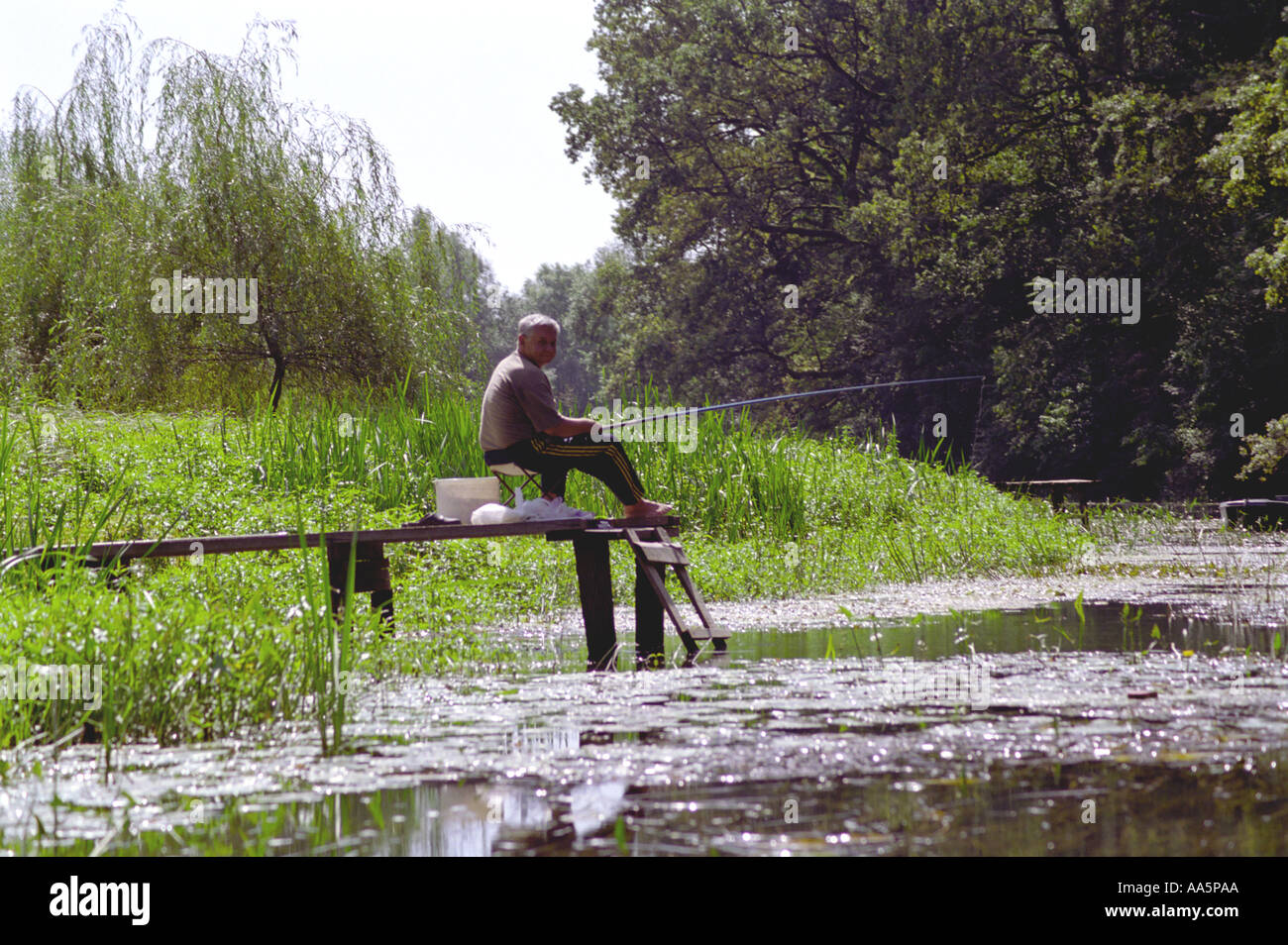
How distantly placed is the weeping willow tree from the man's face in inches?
479

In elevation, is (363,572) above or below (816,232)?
below

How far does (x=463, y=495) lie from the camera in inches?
333

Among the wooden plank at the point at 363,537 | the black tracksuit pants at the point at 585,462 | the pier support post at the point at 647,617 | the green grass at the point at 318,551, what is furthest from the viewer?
the black tracksuit pants at the point at 585,462

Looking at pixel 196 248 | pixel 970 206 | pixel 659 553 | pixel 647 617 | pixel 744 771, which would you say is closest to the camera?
pixel 744 771

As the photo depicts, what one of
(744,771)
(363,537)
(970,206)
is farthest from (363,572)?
(970,206)

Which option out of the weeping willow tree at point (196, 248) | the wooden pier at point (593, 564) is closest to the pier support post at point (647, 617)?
the wooden pier at point (593, 564)

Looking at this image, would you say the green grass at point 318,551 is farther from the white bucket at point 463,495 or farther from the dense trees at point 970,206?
the dense trees at point 970,206

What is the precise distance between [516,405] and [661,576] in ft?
4.52

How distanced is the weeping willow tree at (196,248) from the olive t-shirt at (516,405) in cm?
1209

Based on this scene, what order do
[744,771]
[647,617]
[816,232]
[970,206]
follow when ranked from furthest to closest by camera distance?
[816,232] < [970,206] < [647,617] < [744,771]

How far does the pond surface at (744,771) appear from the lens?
3514mm

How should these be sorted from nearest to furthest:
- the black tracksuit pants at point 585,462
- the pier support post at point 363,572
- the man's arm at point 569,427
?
the pier support post at point 363,572
the man's arm at point 569,427
the black tracksuit pants at point 585,462

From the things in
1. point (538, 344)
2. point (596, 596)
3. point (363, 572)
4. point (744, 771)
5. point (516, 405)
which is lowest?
point (744, 771)

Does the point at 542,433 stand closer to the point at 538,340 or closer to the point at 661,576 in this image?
the point at 538,340
